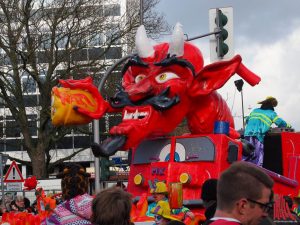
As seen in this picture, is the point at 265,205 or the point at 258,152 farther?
the point at 258,152

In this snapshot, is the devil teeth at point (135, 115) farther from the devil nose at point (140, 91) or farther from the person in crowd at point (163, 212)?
the person in crowd at point (163, 212)

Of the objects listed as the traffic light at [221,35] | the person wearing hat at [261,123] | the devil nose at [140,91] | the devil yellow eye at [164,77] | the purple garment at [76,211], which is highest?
the traffic light at [221,35]

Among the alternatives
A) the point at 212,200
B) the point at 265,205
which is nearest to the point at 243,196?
the point at 265,205

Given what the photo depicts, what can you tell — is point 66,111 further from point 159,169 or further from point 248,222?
point 248,222

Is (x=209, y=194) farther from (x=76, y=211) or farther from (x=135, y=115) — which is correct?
(x=135, y=115)

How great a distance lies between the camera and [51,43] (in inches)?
1075

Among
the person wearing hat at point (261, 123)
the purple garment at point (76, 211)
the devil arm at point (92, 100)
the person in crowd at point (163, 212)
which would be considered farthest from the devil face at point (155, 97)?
the purple garment at point (76, 211)

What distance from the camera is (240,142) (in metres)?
9.59

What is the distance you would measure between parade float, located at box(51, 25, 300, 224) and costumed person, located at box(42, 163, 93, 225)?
337cm

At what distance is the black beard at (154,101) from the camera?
9477 millimetres

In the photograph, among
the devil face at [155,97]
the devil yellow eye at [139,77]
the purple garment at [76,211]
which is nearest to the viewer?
the purple garment at [76,211]

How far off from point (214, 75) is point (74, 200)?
5025 millimetres

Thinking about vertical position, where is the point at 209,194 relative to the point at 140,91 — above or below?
below

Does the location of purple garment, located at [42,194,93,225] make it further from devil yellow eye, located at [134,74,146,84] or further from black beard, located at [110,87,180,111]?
devil yellow eye, located at [134,74,146,84]
